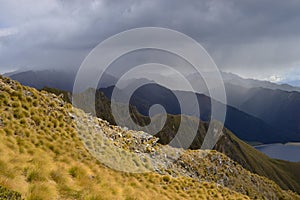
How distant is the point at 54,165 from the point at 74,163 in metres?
2.93

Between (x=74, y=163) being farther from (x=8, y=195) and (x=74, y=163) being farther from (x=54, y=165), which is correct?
(x=8, y=195)

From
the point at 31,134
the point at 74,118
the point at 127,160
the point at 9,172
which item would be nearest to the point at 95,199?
the point at 9,172

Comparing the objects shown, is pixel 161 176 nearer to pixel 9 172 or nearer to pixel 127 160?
pixel 127 160

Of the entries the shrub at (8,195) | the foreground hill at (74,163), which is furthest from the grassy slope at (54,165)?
the shrub at (8,195)

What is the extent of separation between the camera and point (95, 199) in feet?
40.4

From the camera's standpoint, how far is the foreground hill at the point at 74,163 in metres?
12.5

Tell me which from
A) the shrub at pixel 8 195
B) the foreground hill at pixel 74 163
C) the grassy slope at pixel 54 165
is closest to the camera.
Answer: the shrub at pixel 8 195

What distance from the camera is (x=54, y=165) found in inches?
610

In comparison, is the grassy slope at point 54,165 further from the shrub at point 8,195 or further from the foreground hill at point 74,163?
the shrub at point 8,195

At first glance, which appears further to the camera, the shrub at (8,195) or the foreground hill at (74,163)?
the foreground hill at (74,163)

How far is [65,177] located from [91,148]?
397 inches

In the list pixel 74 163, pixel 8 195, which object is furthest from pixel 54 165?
pixel 8 195

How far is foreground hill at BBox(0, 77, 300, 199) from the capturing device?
491 inches

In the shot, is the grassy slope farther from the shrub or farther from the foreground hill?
the shrub
